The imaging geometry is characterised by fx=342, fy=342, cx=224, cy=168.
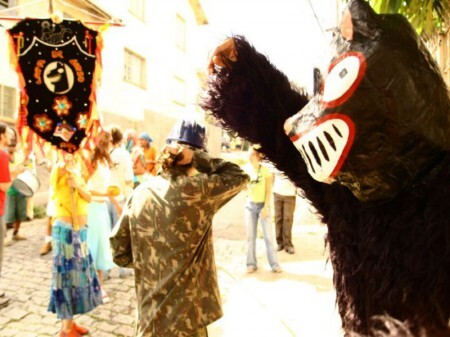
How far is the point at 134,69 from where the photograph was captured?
39.1 feet

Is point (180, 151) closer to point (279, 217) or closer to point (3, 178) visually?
point (3, 178)

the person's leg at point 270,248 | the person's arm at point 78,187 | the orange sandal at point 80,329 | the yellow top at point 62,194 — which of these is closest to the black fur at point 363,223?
the person's arm at point 78,187

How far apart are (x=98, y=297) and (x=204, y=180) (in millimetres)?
1922

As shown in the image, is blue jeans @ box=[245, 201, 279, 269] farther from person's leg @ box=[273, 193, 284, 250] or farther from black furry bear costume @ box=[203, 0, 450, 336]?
black furry bear costume @ box=[203, 0, 450, 336]

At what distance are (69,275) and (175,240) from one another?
5.21 feet

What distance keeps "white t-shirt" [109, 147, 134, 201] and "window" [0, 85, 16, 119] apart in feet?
14.2

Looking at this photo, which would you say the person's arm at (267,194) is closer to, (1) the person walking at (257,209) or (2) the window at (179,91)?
(1) the person walking at (257,209)

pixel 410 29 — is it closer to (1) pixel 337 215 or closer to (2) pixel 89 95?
(1) pixel 337 215

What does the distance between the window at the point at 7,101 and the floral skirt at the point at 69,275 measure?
5572 mm

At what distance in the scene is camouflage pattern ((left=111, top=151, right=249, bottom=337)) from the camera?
1791mm

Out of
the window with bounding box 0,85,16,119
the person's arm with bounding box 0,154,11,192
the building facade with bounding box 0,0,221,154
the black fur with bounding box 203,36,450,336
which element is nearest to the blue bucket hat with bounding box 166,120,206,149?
the black fur with bounding box 203,36,450,336

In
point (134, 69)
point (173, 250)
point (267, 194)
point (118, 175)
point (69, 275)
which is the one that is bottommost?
point (69, 275)

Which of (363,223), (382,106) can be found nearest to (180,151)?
(363,223)

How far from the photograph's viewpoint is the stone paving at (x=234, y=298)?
3.15 metres
